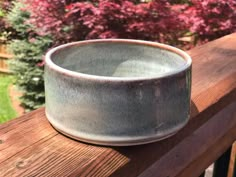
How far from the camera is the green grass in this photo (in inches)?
163

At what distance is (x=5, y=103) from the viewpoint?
4.66 m

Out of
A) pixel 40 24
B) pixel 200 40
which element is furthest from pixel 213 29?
pixel 40 24

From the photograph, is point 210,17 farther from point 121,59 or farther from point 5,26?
point 121,59

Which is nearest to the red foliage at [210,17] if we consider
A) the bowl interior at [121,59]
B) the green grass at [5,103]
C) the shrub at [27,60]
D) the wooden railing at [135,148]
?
the shrub at [27,60]

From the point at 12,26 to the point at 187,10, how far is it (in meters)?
1.86

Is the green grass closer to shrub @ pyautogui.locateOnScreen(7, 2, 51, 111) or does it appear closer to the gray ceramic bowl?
shrub @ pyautogui.locateOnScreen(7, 2, 51, 111)

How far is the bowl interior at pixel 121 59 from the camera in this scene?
0.77 meters

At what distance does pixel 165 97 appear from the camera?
0.62 meters

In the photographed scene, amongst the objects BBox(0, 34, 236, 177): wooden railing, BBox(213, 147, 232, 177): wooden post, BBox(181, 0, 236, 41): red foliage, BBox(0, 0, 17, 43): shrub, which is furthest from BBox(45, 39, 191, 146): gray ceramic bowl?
BBox(0, 0, 17, 43): shrub

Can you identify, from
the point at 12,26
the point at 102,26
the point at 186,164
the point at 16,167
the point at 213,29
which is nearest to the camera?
the point at 16,167

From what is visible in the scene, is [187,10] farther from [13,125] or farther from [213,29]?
[13,125]

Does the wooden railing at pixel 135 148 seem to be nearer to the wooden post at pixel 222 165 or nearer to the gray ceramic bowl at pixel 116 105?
the gray ceramic bowl at pixel 116 105

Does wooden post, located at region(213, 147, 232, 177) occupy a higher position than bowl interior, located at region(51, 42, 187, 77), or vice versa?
bowl interior, located at region(51, 42, 187, 77)

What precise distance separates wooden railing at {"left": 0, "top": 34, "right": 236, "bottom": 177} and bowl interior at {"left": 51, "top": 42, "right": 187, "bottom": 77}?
0.10 meters
